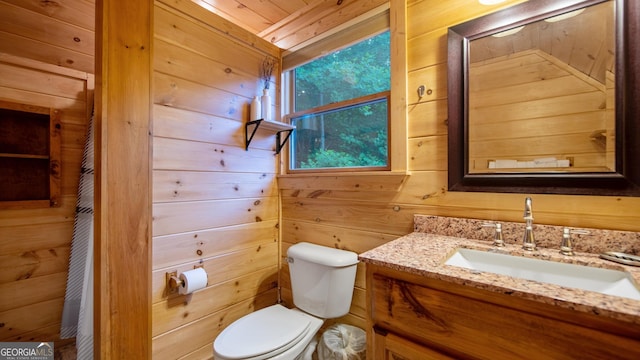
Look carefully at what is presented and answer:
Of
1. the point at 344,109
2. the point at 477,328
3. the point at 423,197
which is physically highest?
the point at 344,109

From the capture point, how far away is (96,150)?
3.59 feet

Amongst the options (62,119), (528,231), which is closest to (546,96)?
(528,231)

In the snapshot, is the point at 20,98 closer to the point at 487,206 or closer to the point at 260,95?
the point at 260,95

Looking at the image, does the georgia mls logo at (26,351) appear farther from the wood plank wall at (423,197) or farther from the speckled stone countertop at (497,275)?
the speckled stone countertop at (497,275)

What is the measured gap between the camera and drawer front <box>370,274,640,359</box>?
1.87 feet

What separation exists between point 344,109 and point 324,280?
103 cm

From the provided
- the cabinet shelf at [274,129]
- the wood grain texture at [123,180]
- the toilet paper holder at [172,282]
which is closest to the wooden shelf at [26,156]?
the wood grain texture at [123,180]

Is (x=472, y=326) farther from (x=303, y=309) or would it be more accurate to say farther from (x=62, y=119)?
(x=62, y=119)

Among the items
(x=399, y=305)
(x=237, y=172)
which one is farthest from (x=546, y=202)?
(x=237, y=172)

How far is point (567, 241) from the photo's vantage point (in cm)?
88

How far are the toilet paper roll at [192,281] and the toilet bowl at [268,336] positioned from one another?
0.26 metres

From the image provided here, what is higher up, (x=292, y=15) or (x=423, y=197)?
(x=292, y=15)

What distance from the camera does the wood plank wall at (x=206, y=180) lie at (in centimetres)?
130

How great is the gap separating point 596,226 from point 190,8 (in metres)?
2.08
